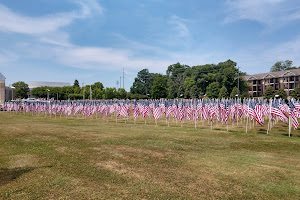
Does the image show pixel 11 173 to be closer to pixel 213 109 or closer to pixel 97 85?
pixel 213 109

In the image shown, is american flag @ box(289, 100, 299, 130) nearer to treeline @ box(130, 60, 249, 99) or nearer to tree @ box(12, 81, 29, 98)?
treeline @ box(130, 60, 249, 99)

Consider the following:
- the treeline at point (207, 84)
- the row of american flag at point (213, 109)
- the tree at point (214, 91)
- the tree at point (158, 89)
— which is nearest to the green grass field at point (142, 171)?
the row of american flag at point (213, 109)

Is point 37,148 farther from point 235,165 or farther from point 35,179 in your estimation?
point 235,165

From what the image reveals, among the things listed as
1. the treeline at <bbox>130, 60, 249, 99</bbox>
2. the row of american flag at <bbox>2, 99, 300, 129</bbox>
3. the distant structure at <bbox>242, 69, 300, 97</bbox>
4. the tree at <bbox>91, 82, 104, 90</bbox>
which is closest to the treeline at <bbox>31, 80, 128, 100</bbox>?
the tree at <bbox>91, 82, 104, 90</bbox>

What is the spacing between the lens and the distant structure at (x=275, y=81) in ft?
299

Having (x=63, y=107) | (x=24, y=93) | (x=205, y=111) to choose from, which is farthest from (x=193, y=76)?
(x=24, y=93)

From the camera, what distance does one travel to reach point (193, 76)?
4272 inches

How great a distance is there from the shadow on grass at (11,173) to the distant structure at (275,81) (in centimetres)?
9513

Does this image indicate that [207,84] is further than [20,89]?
No

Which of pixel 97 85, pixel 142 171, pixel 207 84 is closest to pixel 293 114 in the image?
pixel 142 171

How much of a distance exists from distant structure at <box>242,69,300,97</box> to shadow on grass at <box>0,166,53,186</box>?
3745 inches

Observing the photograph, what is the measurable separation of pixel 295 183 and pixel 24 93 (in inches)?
5442

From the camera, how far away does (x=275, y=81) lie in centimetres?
9869

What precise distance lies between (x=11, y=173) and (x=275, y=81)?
109m
